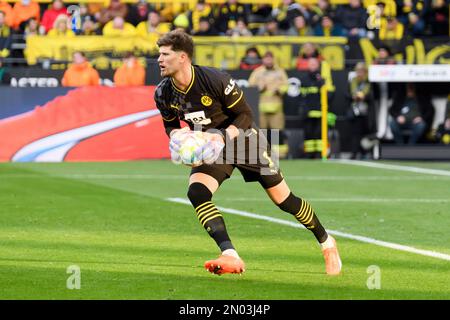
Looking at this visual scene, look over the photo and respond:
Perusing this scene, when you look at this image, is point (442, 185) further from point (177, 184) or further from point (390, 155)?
point (390, 155)

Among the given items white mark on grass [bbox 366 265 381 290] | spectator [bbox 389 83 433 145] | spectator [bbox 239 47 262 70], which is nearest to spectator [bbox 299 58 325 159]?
spectator [bbox 239 47 262 70]

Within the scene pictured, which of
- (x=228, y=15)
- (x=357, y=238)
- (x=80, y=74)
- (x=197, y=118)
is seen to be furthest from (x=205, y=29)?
(x=197, y=118)

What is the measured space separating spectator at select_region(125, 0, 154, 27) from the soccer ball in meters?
18.9

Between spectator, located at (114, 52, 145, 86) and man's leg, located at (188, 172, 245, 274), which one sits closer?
man's leg, located at (188, 172, 245, 274)

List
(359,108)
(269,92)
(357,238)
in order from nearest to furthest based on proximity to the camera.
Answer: (357,238), (269,92), (359,108)

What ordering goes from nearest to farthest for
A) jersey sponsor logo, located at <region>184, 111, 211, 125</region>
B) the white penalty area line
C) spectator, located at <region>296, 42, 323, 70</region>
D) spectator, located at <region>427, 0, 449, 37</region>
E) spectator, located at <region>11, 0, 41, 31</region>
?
1. jersey sponsor logo, located at <region>184, 111, 211, 125</region>
2. the white penalty area line
3. spectator, located at <region>296, 42, 323, 70</region>
4. spectator, located at <region>11, 0, 41, 31</region>
5. spectator, located at <region>427, 0, 449, 37</region>

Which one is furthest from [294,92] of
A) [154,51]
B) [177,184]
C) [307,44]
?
[177,184]

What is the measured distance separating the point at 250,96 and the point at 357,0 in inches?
217

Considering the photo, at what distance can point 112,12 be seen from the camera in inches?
1117

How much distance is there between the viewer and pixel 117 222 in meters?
14.0

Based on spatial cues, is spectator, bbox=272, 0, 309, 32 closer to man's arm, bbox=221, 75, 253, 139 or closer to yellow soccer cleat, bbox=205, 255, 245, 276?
man's arm, bbox=221, 75, 253, 139

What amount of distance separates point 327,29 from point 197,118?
18.7m

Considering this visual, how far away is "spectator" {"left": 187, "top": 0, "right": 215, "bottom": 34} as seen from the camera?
1115 inches

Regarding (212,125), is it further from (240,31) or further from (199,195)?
(240,31)
